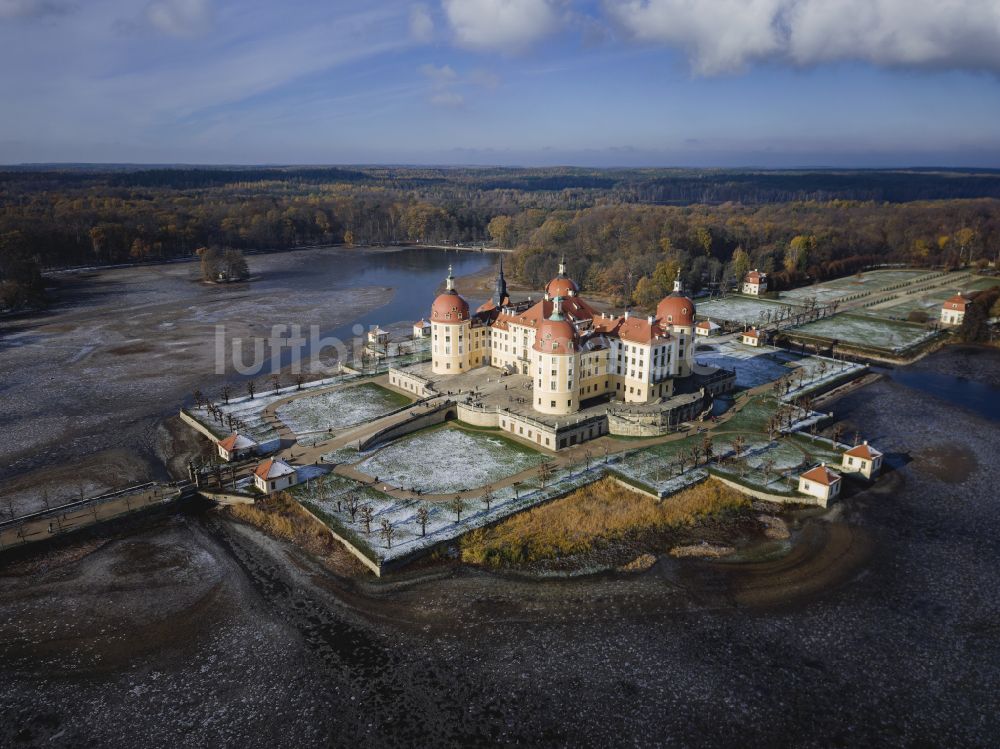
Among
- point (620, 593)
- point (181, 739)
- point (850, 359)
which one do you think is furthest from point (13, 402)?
point (850, 359)

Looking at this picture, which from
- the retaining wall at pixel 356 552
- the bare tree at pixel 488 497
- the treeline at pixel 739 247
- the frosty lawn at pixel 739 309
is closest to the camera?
the retaining wall at pixel 356 552

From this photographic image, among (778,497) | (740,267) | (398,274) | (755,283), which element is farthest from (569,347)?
(398,274)

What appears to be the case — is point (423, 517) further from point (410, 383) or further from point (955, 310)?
point (955, 310)

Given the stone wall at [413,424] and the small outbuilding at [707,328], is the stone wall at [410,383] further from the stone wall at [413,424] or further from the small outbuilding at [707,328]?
the small outbuilding at [707,328]

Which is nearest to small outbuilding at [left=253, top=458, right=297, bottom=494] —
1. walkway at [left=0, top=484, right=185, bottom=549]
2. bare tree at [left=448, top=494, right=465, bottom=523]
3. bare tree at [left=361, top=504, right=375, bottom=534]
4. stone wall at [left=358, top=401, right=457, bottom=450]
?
walkway at [left=0, top=484, right=185, bottom=549]

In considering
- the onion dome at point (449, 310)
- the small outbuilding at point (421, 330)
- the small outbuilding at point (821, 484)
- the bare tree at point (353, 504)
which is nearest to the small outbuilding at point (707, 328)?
the small outbuilding at point (421, 330)

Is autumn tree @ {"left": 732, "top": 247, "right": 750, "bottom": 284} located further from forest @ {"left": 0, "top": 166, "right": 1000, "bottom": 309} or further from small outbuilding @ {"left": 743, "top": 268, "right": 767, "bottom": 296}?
small outbuilding @ {"left": 743, "top": 268, "right": 767, "bottom": 296}

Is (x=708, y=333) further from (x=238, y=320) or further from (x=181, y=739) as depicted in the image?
(x=181, y=739)
